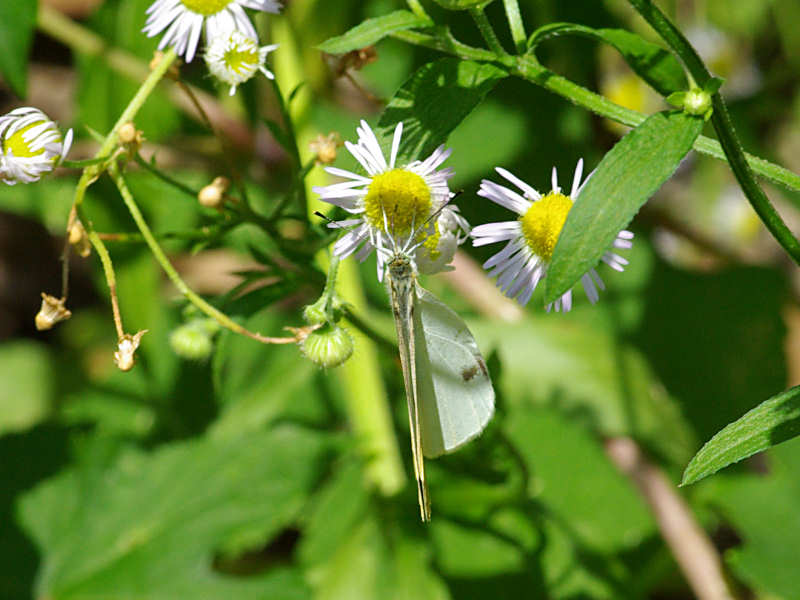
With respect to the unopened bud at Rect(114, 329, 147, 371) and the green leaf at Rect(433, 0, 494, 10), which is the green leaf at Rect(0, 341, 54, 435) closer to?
the unopened bud at Rect(114, 329, 147, 371)

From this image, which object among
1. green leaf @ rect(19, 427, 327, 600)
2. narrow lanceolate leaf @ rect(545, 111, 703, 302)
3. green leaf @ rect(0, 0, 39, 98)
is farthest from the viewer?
green leaf @ rect(19, 427, 327, 600)

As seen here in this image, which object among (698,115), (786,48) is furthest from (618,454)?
(786,48)

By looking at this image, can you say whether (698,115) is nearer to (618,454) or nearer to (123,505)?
(618,454)

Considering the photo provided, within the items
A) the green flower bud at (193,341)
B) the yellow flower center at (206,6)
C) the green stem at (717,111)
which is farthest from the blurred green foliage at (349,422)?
the green stem at (717,111)

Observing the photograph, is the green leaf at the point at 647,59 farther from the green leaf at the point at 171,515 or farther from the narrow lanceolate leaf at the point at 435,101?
the green leaf at the point at 171,515

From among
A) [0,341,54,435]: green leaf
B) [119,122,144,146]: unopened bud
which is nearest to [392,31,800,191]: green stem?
[119,122,144,146]: unopened bud
